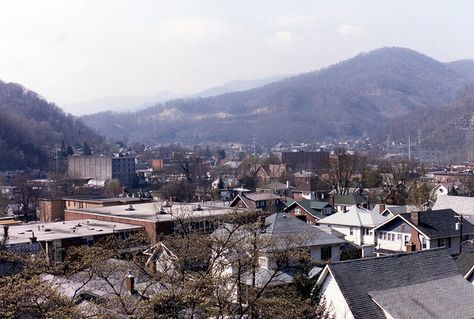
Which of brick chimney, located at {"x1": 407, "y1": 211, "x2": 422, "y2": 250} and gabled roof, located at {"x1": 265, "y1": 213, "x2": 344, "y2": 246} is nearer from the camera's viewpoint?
gabled roof, located at {"x1": 265, "y1": 213, "x2": 344, "y2": 246}

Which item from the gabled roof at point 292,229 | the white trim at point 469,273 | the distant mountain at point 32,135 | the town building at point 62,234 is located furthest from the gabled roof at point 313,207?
the distant mountain at point 32,135

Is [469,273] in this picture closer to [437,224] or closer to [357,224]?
[437,224]

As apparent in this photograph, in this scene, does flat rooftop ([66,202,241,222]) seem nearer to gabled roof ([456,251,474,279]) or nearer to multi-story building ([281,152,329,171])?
gabled roof ([456,251,474,279])

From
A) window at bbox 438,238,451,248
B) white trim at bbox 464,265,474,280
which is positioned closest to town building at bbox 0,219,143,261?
window at bbox 438,238,451,248

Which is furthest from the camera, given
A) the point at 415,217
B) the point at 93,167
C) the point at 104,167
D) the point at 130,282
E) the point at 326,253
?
the point at 93,167

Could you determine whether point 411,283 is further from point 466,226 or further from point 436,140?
point 436,140

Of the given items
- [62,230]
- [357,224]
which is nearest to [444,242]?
[357,224]
